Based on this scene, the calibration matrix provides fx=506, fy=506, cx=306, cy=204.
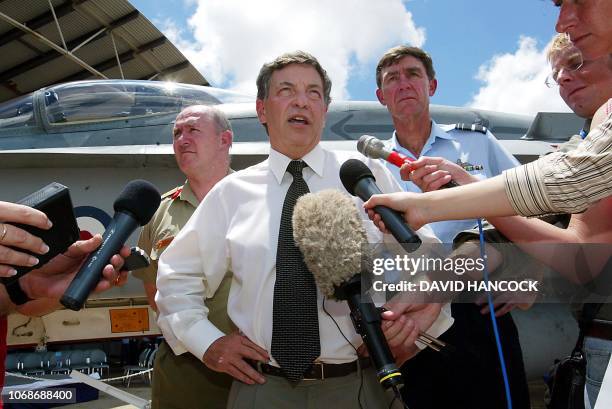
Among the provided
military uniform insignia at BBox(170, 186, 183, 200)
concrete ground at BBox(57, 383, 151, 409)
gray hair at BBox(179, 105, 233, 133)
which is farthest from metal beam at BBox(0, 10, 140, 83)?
military uniform insignia at BBox(170, 186, 183, 200)

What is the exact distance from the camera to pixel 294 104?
2.27 meters

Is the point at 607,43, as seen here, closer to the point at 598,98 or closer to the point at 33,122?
the point at 598,98

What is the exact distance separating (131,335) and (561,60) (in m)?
4.93

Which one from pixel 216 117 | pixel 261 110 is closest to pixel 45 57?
pixel 216 117

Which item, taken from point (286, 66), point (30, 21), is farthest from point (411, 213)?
point (30, 21)

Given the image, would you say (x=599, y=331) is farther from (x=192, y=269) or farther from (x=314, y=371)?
(x=192, y=269)

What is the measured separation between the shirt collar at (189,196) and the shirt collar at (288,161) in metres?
1.11

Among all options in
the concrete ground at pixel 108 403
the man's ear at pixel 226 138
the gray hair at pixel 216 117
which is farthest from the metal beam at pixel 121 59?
the man's ear at pixel 226 138

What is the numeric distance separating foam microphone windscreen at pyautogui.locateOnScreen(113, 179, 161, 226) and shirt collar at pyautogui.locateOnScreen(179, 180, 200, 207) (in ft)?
4.08

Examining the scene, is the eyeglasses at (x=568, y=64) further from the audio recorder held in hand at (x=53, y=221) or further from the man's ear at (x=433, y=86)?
the audio recorder held in hand at (x=53, y=221)

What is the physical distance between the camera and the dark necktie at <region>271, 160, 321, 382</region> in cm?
182

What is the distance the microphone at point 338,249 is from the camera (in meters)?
1.57

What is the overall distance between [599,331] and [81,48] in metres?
15.8

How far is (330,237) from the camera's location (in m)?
1.70
